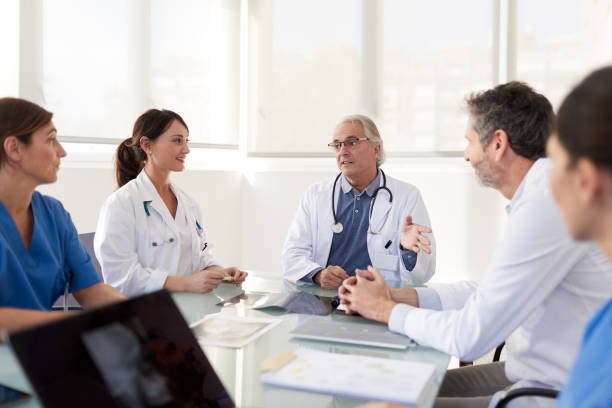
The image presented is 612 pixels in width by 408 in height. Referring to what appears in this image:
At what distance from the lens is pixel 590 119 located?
28.6 inches

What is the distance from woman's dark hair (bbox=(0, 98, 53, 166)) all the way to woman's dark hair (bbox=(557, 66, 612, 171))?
54.9 inches

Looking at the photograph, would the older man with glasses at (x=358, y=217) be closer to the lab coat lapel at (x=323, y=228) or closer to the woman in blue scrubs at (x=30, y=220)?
the lab coat lapel at (x=323, y=228)

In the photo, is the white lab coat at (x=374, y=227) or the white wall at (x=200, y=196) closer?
the white lab coat at (x=374, y=227)

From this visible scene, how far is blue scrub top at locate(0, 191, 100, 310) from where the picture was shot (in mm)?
1502

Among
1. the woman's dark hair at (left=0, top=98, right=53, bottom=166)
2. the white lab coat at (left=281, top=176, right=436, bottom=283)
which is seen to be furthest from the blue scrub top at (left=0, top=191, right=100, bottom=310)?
the white lab coat at (left=281, top=176, right=436, bottom=283)

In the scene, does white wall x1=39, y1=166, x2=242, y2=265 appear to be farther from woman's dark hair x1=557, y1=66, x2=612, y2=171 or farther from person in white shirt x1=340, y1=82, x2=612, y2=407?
woman's dark hair x1=557, y1=66, x2=612, y2=171

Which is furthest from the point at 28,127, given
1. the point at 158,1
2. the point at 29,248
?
the point at 158,1

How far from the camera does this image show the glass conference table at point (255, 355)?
1.05 meters

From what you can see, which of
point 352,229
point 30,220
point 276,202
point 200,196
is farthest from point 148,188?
point 276,202

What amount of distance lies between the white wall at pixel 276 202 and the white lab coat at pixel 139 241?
128 centimetres

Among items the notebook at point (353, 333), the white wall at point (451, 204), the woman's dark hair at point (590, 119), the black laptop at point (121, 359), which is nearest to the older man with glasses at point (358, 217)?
the notebook at point (353, 333)

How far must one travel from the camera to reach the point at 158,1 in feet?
13.5

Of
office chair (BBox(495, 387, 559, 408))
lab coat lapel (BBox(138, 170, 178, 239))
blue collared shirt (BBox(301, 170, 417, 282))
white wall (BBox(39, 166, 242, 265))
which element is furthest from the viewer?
white wall (BBox(39, 166, 242, 265))

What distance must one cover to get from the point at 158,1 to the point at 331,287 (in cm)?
297
